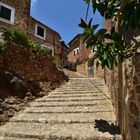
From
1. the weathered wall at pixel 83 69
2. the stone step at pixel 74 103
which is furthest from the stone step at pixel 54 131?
the weathered wall at pixel 83 69

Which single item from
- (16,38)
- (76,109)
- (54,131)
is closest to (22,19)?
(16,38)

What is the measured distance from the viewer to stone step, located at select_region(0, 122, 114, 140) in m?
5.04

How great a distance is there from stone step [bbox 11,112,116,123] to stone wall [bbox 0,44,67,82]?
89.6 inches

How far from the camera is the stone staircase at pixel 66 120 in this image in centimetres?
522

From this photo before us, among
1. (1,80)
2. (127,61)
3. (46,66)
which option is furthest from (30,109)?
(127,61)

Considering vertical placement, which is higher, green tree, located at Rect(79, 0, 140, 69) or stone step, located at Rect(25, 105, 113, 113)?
green tree, located at Rect(79, 0, 140, 69)

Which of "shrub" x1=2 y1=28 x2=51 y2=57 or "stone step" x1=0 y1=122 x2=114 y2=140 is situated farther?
"shrub" x1=2 y1=28 x2=51 y2=57

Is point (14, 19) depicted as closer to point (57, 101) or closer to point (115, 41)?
point (57, 101)

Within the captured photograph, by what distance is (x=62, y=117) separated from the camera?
21.1ft

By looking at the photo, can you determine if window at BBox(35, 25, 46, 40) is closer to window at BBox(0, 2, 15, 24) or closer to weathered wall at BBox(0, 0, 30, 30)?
weathered wall at BBox(0, 0, 30, 30)

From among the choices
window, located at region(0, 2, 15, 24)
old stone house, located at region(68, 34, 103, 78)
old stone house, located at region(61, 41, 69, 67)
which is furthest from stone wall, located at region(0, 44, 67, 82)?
old stone house, located at region(61, 41, 69, 67)

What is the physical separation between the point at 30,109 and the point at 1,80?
1381mm

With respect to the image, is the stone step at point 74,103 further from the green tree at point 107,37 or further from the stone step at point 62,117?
the green tree at point 107,37

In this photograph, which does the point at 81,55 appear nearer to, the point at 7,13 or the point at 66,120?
the point at 7,13
